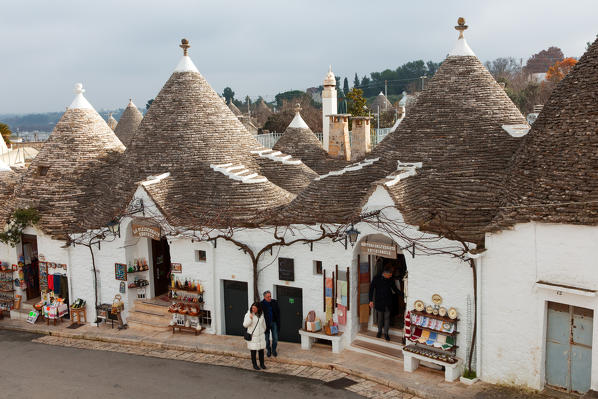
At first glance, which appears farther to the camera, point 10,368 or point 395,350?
point 10,368

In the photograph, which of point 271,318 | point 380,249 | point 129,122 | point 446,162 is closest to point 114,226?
point 271,318

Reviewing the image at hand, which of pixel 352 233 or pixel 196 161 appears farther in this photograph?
pixel 196 161

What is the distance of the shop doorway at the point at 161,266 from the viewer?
19250 mm

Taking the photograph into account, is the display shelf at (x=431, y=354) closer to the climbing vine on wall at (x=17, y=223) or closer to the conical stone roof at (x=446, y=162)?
the conical stone roof at (x=446, y=162)

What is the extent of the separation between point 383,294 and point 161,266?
8.03m

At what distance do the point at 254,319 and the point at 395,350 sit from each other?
3.65 metres

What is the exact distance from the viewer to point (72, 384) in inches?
569

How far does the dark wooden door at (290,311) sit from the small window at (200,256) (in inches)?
99.7

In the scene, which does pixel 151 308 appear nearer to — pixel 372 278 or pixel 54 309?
pixel 54 309

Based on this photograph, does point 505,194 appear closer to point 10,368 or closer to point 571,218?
point 571,218

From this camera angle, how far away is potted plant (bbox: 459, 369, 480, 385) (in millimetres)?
12875

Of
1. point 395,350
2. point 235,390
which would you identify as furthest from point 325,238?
point 235,390

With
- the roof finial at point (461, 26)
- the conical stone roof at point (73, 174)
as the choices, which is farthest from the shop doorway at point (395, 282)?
the conical stone roof at point (73, 174)

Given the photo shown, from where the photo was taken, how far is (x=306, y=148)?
2536 centimetres
